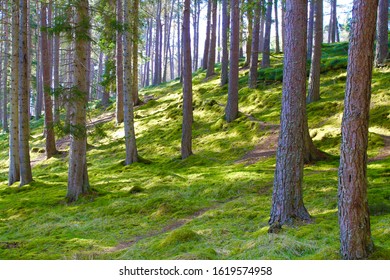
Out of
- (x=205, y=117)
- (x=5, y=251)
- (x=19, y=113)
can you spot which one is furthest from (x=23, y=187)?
(x=205, y=117)

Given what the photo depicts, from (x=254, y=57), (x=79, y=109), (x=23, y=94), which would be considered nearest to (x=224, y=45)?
(x=254, y=57)

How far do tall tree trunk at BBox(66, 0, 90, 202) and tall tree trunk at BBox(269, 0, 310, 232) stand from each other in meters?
6.64

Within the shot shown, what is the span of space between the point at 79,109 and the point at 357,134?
9.52 m

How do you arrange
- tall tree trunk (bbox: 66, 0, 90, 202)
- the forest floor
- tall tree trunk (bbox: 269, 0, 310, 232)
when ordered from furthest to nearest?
tall tree trunk (bbox: 66, 0, 90, 202), tall tree trunk (bbox: 269, 0, 310, 232), the forest floor

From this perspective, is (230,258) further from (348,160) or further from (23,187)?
(23,187)

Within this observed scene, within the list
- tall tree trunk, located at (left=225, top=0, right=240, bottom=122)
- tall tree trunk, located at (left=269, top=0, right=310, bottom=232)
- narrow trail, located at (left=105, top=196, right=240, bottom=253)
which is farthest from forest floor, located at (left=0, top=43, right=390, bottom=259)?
tall tree trunk, located at (left=225, top=0, right=240, bottom=122)

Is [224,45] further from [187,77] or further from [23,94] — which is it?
[23,94]

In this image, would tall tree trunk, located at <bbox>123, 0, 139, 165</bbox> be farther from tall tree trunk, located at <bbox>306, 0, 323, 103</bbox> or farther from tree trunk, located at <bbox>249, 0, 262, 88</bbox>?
tall tree trunk, located at <bbox>306, 0, 323, 103</bbox>

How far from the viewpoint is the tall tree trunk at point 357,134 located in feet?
17.7

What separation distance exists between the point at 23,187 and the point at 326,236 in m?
12.4

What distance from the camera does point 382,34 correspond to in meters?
19.6

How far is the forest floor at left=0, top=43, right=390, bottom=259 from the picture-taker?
25.0 ft

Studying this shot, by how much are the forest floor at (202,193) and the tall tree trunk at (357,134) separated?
1.38ft
